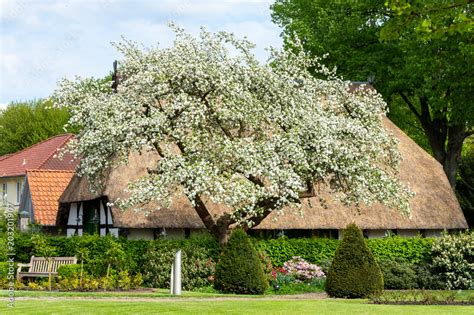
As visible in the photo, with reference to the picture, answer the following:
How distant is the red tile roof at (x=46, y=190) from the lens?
35.2 metres

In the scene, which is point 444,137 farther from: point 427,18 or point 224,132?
point 427,18

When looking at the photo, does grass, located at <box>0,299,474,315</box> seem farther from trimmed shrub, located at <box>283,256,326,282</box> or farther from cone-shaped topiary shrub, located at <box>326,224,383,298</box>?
trimmed shrub, located at <box>283,256,326,282</box>

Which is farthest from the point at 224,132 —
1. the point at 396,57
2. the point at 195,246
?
the point at 396,57

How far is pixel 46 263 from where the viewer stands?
26.2m

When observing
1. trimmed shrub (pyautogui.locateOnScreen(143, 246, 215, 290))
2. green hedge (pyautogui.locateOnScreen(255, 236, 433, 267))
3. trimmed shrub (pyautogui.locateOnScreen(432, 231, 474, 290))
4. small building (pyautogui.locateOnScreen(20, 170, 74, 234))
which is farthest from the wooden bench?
trimmed shrub (pyautogui.locateOnScreen(432, 231, 474, 290))

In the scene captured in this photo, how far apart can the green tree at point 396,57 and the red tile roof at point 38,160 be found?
46.6ft

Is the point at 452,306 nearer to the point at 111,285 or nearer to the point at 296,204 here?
the point at 296,204

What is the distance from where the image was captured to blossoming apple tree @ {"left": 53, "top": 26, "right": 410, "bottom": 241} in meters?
24.0

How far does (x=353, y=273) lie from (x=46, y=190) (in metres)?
17.9

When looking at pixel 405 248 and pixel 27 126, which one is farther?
pixel 27 126

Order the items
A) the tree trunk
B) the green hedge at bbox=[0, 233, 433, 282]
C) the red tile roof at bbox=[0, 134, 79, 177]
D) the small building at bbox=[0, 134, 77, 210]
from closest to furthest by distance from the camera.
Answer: the green hedge at bbox=[0, 233, 433, 282], the tree trunk, the red tile roof at bbox=[0, 134, 79, 177], the small building at bbox=[0, 134, 77, 210]

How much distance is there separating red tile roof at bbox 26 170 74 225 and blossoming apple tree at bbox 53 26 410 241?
30.5 feet

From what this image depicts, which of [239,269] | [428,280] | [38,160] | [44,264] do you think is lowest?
[428,280]

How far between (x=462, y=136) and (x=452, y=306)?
2452 centimetres
